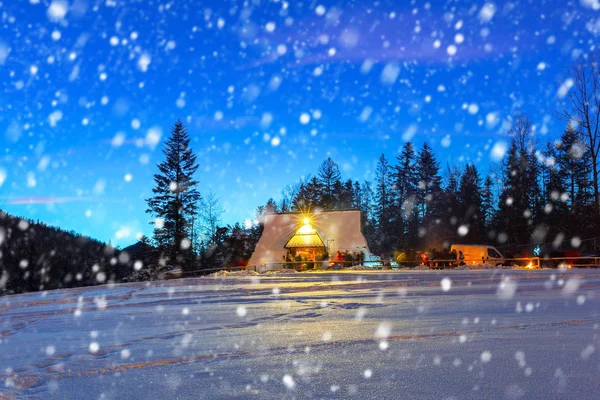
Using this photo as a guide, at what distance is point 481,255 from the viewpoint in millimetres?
39062

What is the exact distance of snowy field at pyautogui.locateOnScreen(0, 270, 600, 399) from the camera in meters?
3.59

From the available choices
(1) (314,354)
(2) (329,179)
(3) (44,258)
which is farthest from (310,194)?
(1) (314,354)

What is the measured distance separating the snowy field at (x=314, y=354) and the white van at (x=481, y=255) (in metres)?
30.2

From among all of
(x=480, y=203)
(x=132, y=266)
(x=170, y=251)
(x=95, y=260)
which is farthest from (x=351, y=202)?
(x=95, y=260)

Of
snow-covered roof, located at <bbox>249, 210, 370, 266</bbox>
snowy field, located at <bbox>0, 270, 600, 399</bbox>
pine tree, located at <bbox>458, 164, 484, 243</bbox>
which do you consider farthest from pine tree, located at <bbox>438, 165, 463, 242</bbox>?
snowy field, located at <bbox>0, 270, 600, 399</bbox>

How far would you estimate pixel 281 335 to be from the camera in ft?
19.8

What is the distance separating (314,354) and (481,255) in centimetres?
3680

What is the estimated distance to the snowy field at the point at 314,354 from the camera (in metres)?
3.59

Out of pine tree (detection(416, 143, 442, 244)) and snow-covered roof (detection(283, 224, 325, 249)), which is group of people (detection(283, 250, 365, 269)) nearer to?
snow-covered roof (detection(283, 224, 325, 249))

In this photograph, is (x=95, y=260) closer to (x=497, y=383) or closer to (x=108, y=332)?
(x=108, y=332)

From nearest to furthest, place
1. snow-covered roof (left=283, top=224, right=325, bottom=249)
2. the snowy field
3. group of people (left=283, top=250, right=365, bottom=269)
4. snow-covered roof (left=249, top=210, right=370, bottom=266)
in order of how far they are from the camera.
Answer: the snowy field < group of people (left=283, top=250, right=365, bottom=269) < snow-covered roof (left=283, top=224, right=325, bottom=249) < snow-covered roof (left=249, top=210, right=370, bottom=266)

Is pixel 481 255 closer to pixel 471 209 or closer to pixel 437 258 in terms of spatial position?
pixel 437 258

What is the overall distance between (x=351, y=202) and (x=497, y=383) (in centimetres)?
9487

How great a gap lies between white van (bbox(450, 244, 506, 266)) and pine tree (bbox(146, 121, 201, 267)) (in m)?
26.9
